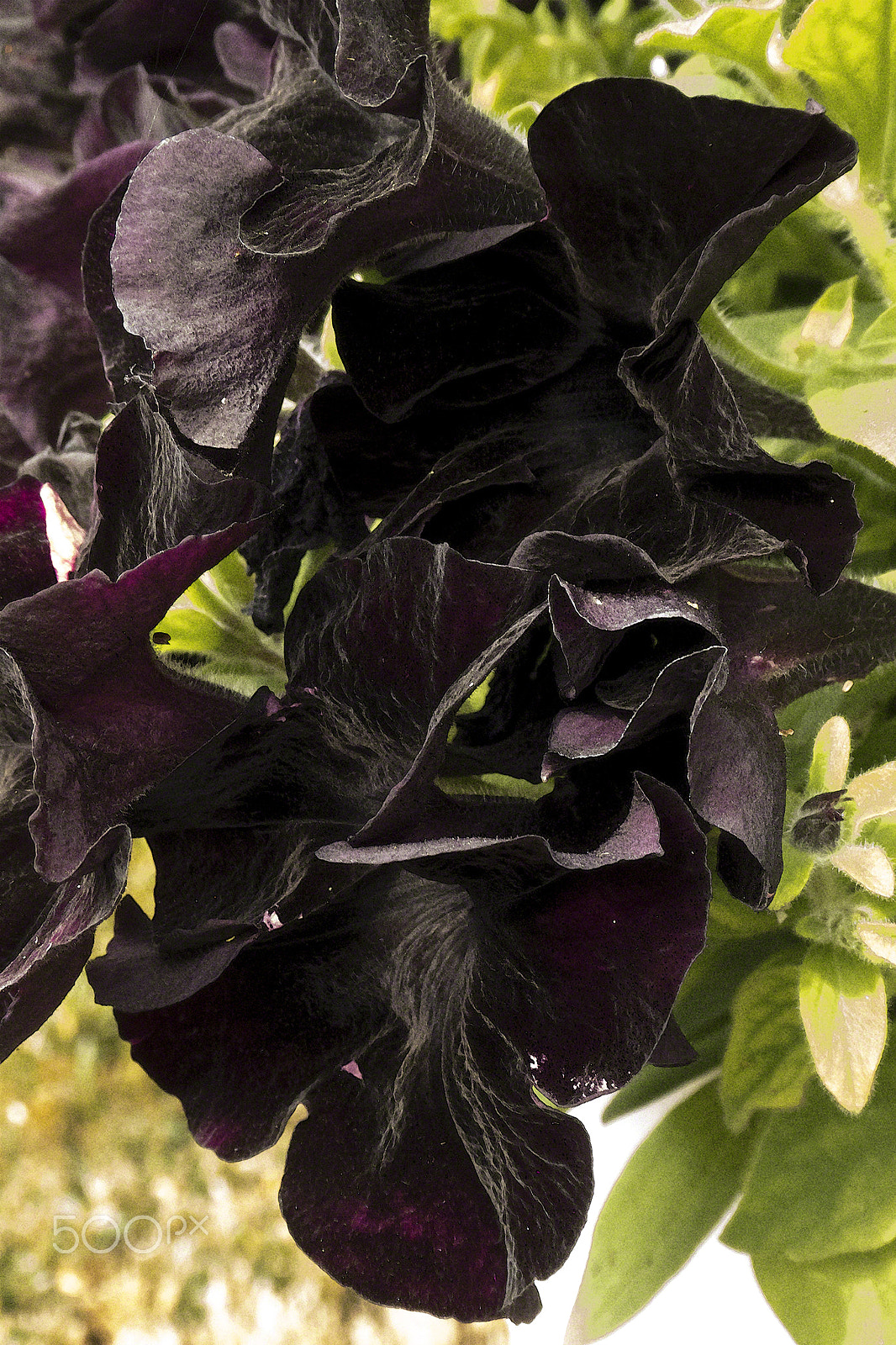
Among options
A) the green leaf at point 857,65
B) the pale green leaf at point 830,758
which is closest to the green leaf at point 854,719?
the pale green leaf at point 830,758

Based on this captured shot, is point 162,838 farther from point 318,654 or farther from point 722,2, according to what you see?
point 722,2

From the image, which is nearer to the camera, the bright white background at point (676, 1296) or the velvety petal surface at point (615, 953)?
the velvety petal surface at point (615, 953)

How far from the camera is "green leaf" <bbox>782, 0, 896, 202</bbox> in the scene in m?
0.24

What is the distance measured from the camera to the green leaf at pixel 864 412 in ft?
0.73

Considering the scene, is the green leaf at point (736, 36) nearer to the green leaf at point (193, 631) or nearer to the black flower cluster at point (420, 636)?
the black flower cluster at point (420, 636)

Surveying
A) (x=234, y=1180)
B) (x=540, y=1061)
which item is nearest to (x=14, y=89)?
(x=540, y=1061)

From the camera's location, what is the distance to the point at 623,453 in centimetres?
23

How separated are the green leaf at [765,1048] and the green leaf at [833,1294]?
0.04 meters

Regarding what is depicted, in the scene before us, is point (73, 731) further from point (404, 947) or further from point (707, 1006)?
point (707, 1006)

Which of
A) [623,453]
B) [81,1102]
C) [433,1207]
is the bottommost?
[81,1102]

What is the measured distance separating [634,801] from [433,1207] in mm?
90

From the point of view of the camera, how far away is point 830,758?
223 mm

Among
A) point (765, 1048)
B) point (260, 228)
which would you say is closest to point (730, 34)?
point (260, 228)

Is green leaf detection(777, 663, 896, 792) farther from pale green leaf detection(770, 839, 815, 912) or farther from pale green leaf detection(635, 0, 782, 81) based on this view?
pale green leaf detection(635, 0, 782, 81)
